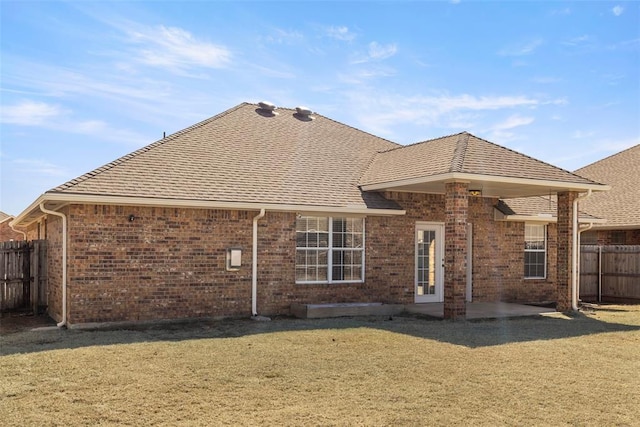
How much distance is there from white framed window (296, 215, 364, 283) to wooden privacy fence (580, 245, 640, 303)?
961 centimetres

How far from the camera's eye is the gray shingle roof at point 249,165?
40.9ft

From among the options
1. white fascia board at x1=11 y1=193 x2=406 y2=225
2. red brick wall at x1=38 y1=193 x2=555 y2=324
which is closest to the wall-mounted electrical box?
red brick wall at x1=38 y1=193 x2=555 y2=324

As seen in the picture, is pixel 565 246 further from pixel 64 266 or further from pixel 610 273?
pixel 64 266

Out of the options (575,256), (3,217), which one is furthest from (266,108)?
(3,217)

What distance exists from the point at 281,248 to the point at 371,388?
22.5ft

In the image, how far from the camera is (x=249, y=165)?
14.7 m

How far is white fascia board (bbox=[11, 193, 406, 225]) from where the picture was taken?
11.2 metres

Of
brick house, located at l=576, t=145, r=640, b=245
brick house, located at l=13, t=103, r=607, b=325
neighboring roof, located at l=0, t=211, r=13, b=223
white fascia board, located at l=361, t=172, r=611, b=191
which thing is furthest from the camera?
neighboring roof, located at l=0, t=211, r=13, b=223

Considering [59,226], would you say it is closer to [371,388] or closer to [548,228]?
[371,388]

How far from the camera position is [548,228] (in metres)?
17.6

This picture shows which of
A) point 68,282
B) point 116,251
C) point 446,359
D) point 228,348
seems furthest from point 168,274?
point 446,359

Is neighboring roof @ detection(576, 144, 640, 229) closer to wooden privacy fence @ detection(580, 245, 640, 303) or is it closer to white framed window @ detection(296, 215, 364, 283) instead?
wooden privacy fence @ detection(580, 245, 640, 303)

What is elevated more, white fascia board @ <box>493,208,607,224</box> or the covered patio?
white fascia board @ <box>493,208,607,224</box>

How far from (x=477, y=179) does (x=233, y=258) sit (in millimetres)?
5551
